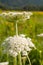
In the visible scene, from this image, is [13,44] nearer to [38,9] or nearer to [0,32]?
[0,32]

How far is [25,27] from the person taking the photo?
37.1 ft

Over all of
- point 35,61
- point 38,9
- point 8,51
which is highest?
point 8,51

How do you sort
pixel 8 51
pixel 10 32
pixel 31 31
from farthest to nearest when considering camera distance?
pixel 31 31 < pixel 10 32 < pixel 8 51

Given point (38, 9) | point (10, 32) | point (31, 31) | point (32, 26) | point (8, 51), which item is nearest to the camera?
point (8, 51)

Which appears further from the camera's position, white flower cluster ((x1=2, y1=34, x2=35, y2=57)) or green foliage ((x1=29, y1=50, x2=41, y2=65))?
green foliage ((x1=29, y1=50, x2=41, y2=65))

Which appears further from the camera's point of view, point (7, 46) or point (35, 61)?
point (35, 61)

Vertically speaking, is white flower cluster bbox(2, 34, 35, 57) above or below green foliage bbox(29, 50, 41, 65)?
above

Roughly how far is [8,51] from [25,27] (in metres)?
8.60

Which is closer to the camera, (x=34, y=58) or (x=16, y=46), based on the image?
(x=16, y=46)

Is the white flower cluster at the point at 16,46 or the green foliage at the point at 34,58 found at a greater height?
the white flower cluster at the point at 16,46

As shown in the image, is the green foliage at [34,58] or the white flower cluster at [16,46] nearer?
the white flower cluster at [16,46]

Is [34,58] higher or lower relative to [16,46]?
lower

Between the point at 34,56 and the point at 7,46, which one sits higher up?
the point at 7,46

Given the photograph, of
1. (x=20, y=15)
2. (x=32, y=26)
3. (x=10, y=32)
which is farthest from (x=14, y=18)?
(x=32, y=26)
